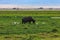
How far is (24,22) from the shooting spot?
27.1 meters

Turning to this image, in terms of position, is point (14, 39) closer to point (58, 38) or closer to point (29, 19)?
point (58, 38)

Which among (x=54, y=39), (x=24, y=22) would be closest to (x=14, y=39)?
(x=54, y=39)

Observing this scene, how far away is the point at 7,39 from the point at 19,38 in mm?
802

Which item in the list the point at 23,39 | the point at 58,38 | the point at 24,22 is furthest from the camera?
the point at 24,22

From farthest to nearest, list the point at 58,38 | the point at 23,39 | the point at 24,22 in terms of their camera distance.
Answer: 1. the point at 24,22
2. the point at 58,38
3. the point at 23,39

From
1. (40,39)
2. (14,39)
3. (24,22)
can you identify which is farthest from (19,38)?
(24,22)

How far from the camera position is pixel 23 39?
14.9m

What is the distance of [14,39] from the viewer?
50.0 ft

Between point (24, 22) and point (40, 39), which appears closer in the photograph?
point (40, 39)

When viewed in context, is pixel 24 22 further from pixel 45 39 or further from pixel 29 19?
pixel 45 39

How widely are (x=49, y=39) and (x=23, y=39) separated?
171cm

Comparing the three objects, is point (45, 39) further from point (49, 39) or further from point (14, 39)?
point (14, 39)

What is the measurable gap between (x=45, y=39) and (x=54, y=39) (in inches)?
23.5

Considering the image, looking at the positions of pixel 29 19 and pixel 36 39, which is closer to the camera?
pixel 36 39
